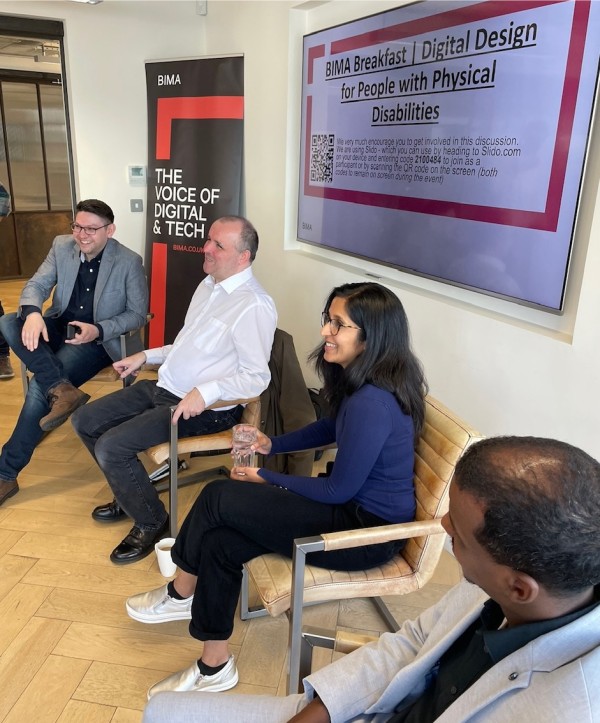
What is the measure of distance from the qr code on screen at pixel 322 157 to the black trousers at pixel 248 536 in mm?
1973

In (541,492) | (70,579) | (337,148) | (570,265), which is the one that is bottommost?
(70,579)

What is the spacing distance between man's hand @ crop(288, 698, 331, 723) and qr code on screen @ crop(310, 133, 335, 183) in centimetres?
257

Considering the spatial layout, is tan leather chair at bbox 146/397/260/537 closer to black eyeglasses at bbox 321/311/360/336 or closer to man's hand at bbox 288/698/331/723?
black eyeglasses at bbox 321/311/360/336

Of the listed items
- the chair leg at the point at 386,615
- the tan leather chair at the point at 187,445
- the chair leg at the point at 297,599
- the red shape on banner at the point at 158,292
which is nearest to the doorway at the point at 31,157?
the red shape on banner at the point at 158,292

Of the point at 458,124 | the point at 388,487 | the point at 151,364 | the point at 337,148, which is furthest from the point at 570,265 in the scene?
the point at 151,364

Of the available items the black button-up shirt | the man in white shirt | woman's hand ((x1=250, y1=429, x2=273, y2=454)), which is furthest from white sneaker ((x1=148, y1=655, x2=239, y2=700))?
the black button-up shirt

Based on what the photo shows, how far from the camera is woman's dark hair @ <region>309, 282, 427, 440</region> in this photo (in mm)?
1692

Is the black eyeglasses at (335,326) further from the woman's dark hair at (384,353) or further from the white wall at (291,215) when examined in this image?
the white wall at (291,215)

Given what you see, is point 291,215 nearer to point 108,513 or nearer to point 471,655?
point 108,513

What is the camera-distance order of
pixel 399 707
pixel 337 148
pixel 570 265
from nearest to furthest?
pixel 399 707 < pixel 570 265 < pixel 337 148

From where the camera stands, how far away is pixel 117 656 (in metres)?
1.97

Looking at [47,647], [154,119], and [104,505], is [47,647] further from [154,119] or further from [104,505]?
[154,119]

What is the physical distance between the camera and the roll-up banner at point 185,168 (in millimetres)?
4039

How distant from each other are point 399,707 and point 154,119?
4262 mm
